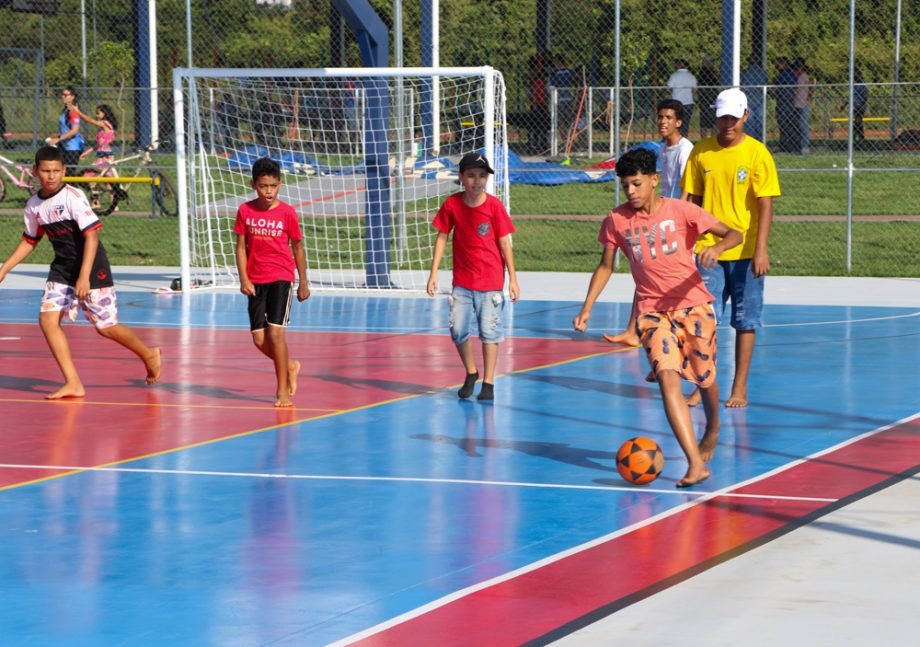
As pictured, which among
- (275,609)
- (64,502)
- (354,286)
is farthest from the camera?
(354,286)

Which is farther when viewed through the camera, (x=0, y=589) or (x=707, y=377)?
(x=707, y=377)

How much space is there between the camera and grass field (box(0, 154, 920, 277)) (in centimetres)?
2150

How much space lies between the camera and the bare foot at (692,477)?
8336mm

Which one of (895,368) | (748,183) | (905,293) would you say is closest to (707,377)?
(748,183)

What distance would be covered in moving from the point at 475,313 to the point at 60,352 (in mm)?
2880

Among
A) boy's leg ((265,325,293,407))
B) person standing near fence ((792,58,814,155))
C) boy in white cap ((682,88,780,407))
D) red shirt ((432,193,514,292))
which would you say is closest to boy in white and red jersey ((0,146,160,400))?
boy's leg ((265,325,293,407))

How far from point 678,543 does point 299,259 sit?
182 inches

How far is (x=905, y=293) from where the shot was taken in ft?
58.4

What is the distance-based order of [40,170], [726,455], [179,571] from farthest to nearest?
[40,170], [726,455], [179,571]

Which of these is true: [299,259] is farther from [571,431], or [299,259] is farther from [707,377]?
[707,377]

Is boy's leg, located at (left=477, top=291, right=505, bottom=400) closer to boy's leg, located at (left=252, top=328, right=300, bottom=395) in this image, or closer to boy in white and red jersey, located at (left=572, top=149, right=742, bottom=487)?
boy's leg, located at (left=252, top=328, right=300, bottom=395)

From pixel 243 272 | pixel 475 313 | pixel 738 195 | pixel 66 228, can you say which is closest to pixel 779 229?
pixel 475 313

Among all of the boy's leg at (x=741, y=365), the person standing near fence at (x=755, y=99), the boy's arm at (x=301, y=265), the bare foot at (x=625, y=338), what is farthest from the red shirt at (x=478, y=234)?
the person standing near fence at (x=755, y=99)

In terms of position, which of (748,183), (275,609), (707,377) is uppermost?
(748,183)
